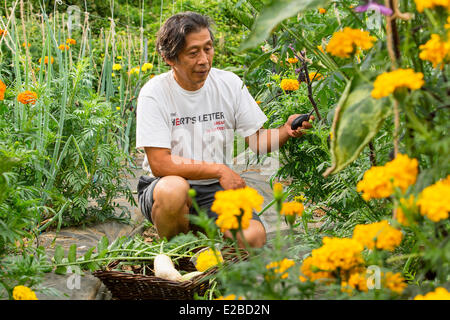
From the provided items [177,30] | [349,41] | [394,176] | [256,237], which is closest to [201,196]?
[256,237]

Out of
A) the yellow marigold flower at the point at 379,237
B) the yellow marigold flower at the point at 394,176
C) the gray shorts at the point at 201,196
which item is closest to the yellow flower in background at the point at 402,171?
the yellow marigold flower at the point at 394,176

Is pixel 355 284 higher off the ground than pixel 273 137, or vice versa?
pixel 273 137

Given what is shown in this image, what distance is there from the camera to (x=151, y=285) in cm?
199

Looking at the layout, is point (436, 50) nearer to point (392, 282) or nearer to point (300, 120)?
point (392, 282)

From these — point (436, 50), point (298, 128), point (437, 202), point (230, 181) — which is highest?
point (436, 50)

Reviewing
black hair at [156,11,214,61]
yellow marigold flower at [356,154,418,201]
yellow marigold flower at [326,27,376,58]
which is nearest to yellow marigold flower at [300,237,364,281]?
yellow marigold flower at [356,154,418,201]

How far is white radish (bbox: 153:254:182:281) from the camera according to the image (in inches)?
78.7

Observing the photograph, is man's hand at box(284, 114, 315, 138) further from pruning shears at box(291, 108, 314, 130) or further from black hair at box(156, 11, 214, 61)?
black hair at box(156, 11, 214, 61)

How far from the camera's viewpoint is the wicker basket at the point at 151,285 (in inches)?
75.5

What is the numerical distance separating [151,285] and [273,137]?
915 mm

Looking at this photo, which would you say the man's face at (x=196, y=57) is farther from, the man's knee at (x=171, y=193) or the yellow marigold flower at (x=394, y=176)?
the yellow marigold flower at (x=394, y=176)
